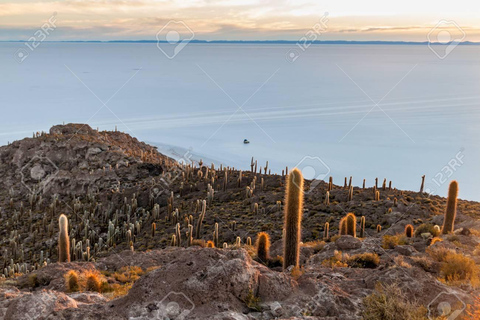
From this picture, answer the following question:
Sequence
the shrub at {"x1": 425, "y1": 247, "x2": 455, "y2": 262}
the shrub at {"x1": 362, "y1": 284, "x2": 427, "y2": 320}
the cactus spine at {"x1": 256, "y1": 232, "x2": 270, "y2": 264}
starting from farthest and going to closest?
the cactus spine at {"x1": 256, "y1": 232, "x2": 270, "y2": 264} < the shrub at {"x1": 425, "y1": 247, "x2": 455, "y2": 262} < the shrub at {"x1": 362, "y1": 284, "x2": 427, "y2": 320}

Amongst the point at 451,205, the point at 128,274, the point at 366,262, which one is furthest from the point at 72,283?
the point at 451,205

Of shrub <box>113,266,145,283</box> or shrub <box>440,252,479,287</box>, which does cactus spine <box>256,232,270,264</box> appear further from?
shrub <box>440,252,479,287</box>

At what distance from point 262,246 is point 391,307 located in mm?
6027

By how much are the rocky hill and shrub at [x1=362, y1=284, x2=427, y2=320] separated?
29 millimetres

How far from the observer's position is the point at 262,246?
13867 millimetres

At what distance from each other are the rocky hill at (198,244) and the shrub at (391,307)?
3cm

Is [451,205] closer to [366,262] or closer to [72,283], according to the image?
[366,262]

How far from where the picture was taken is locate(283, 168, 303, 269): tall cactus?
40.2 feet

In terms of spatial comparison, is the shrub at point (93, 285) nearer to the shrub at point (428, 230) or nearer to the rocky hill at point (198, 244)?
the rocky hill at point (198, 244)

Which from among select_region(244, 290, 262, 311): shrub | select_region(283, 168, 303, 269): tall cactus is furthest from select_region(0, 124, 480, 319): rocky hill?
select_region(283, 168, 303, 269): tall cactus

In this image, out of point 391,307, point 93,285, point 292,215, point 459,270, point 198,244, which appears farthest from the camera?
point 198,244

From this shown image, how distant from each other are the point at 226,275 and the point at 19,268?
56.0ft

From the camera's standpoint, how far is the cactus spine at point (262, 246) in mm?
13695

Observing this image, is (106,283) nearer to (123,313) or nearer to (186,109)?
(123,313)
